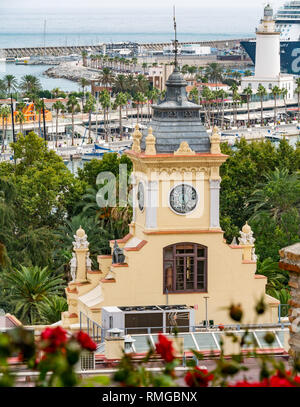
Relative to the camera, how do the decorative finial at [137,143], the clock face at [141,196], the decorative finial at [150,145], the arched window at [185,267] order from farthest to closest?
the decorative finial at [137,143] → the clock face at [141,196] → the arched window at [185,267] → the decorative finial at [150,145]

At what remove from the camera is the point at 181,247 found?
30.1 m

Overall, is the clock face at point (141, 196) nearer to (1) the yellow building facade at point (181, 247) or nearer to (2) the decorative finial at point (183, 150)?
(1) the yellow building facade at point (181, 247)

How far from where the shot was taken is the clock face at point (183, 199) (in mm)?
29969

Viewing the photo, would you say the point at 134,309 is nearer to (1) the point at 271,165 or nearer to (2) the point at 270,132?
(1) the point at 271,165

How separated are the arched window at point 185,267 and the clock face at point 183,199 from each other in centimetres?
83

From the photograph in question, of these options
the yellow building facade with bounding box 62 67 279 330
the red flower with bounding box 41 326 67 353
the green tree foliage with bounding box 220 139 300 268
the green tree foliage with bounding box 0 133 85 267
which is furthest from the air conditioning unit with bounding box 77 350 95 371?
the green tree foliage with bounding box 220 139 300 268

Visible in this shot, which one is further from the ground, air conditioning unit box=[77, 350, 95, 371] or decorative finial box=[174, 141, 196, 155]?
decorative finial box=[174, 141, 196, 155]

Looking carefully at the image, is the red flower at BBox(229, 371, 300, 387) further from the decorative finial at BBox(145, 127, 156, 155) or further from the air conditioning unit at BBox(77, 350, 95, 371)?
the decorative finial at BBox(145, 127, 156, 155)

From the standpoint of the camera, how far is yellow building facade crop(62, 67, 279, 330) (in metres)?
29.8

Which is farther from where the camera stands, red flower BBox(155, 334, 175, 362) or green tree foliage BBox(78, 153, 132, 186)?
green tree foliage BBox(78, 153, 132, 186)

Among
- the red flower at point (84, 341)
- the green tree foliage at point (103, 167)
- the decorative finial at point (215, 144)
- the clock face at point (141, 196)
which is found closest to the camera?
the red flower at point (84, 341)

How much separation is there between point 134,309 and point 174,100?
18.2ft

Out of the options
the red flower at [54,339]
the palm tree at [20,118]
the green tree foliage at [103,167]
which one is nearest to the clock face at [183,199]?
the red flower at [54,339]
